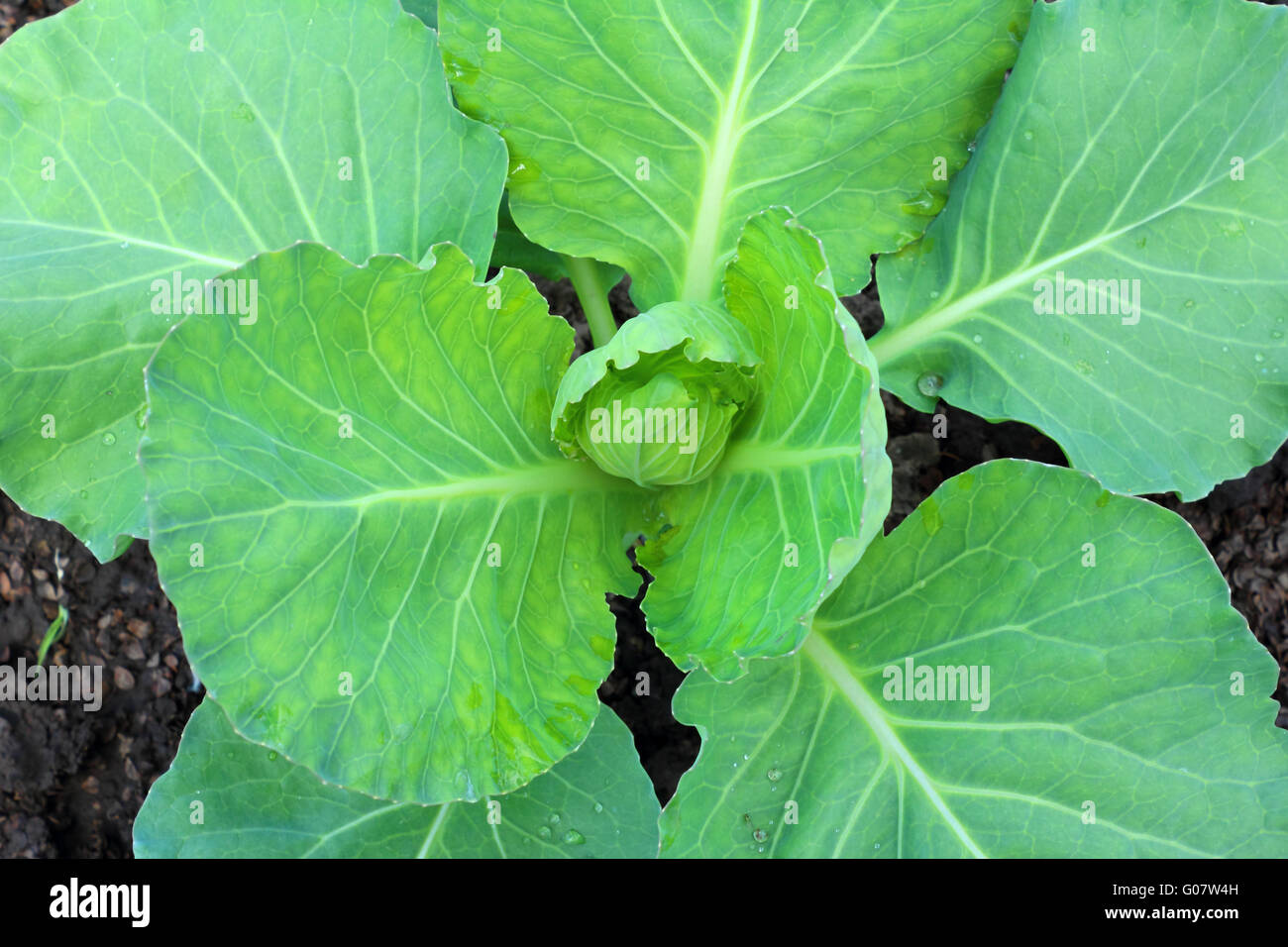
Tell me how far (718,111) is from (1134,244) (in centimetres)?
79

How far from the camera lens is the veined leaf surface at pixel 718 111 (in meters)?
1.76

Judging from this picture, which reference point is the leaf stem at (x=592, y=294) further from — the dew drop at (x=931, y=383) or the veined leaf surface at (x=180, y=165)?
the dew drop at (x=931, y=383)

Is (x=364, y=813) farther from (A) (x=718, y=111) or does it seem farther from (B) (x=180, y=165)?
(A) (x=718, y=111)

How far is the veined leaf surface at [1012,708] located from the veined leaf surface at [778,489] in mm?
230

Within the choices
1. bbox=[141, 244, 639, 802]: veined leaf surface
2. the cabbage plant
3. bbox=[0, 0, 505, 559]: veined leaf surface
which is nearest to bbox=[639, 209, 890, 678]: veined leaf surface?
the cabbage plant

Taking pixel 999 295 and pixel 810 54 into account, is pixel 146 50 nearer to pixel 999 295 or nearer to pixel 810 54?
pixel 810 54

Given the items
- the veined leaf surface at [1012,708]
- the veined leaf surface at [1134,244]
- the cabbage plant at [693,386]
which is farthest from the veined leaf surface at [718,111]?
the veined leaf surface at [1012,708]

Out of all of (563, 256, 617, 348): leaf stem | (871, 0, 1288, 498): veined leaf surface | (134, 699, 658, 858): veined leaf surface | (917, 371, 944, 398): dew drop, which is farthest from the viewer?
(563, 256, 617, 348): leaf stem

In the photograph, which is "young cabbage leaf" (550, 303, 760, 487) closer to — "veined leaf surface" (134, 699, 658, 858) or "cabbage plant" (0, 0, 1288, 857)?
"cabbage plant" (0, 0, 1288, 857)

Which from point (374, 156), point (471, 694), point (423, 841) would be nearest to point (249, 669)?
point (471, 694)

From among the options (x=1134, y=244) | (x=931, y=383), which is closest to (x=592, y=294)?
(x=931, y=383)

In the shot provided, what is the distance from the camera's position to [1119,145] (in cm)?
181

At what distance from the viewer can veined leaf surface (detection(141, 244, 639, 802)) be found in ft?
4.73

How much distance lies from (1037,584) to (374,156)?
1.38 meters
